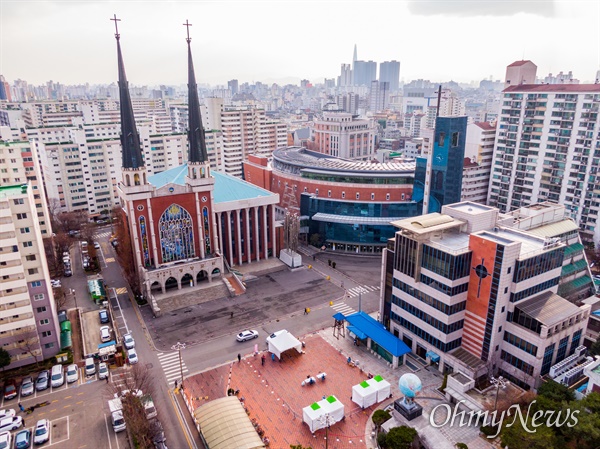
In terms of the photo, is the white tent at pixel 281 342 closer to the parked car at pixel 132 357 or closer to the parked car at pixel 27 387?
the parked car at pixel 132 357

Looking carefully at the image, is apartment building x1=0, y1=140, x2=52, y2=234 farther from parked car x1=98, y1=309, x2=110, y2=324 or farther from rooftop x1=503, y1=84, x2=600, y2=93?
rooftop x1=503, y1=84, x2=600, y2=93

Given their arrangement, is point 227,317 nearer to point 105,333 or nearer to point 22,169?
point 105,333

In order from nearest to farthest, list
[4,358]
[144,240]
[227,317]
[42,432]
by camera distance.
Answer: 1. [42,432]
2. [4,358]
3. [227,317]
4. [144,240]

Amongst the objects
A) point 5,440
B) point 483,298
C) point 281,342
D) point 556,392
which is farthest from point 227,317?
point 556,392

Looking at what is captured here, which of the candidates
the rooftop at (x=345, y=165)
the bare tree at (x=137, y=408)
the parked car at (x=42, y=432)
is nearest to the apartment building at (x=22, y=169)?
the parked car at (x=42, y=432)

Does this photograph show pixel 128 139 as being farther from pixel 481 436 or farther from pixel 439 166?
pixel 481 436
